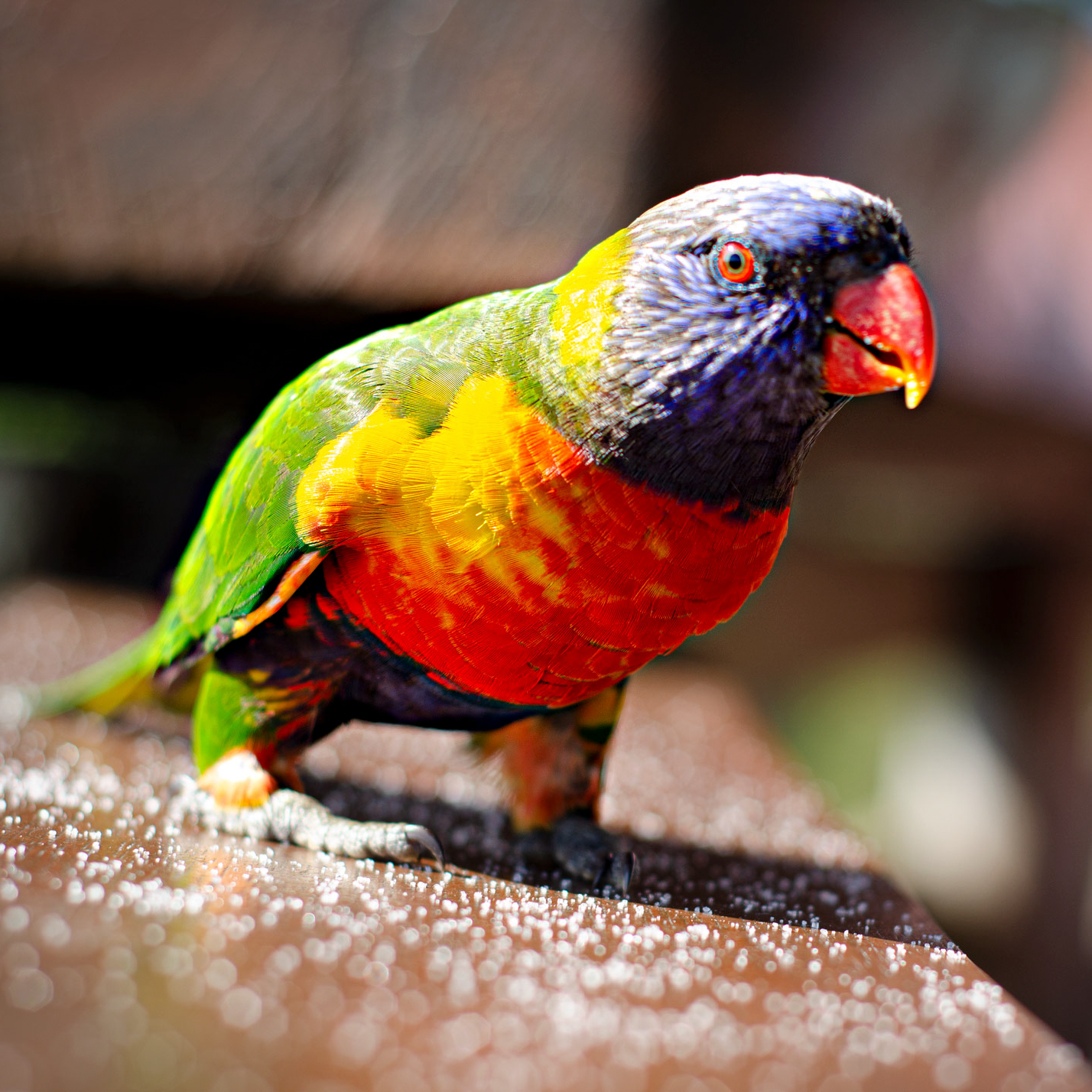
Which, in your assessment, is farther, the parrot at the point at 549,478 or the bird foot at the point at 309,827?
the bird foot at the point at 309,827

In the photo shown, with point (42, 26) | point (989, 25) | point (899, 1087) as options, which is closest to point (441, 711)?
point (899, 1087)

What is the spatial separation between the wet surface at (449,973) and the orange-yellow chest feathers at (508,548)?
0.38 meters

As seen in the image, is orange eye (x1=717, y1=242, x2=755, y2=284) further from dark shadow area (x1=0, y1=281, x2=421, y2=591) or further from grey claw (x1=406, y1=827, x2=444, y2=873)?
dark shadow area (x1=0, y1=281, x2=421, y2=591)

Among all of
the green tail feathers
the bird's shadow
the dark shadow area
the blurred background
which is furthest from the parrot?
the dark shadow area

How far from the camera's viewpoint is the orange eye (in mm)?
1369

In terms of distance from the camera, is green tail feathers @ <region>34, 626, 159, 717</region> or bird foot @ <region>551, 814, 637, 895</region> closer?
bird foot @ <region>551, 814, 637, 895</region>

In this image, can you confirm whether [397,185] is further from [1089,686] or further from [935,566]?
[935,566]

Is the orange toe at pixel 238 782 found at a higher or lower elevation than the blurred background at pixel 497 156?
lower

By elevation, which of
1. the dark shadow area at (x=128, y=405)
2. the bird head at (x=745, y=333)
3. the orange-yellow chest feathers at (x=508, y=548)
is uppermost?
the bird head at (x=745, y=333)

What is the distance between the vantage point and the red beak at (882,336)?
135 centimetres

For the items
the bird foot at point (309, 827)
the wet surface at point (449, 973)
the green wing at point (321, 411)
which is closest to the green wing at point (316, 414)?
the green wing at point (321, 411)

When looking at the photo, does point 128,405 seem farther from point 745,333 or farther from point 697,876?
point 745,333

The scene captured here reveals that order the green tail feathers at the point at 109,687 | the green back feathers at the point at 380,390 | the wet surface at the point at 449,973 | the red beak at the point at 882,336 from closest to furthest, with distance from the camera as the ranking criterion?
1. the wet surface at the point at 449,973
2. the red beak at the point at 882,336
3. the green back feathers at the point at 380,390
4. the green tail feathers at the point at 109,687

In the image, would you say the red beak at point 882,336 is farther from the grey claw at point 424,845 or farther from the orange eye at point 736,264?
the grey claw at point 424,845
